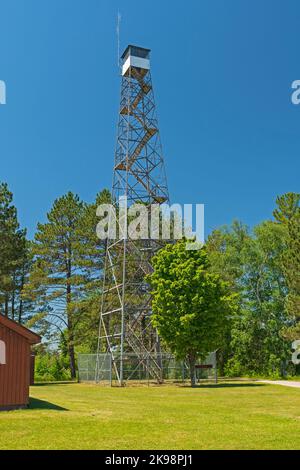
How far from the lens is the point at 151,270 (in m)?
36.8

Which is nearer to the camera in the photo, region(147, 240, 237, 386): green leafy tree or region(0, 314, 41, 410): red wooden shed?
region(0, 314, 41, 410): red wooden shed

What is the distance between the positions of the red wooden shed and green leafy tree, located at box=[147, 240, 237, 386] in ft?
45.4

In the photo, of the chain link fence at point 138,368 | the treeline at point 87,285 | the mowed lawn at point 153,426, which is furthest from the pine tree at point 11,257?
the mowed lawn at point 153,426

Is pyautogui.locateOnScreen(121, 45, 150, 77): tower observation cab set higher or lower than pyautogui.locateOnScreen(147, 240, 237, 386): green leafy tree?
higher

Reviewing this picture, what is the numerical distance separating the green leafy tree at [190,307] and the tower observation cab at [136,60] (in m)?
16.9

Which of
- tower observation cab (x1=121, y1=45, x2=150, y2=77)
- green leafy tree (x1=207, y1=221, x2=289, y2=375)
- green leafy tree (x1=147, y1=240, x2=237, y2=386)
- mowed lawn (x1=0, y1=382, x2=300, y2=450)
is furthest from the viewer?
green leafy tree (x1=207, y1=221, x2=289, y2=375)

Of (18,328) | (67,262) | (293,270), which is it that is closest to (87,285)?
(67,262)

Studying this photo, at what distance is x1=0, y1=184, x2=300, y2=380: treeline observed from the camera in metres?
46.0

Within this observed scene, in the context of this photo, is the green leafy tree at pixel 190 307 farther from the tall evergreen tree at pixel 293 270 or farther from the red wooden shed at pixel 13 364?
the red wooden shed at pixel 13 364

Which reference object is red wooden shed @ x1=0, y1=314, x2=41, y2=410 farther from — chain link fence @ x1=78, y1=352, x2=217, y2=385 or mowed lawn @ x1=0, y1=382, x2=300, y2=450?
chain link fence @ x1=78, y1=352, x2=217, y2=385

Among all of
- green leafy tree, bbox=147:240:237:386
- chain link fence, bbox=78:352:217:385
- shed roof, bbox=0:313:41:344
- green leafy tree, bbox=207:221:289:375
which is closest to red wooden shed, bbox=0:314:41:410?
shed roof, bbox=0:313:41:344

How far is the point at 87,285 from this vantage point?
4578 cm
